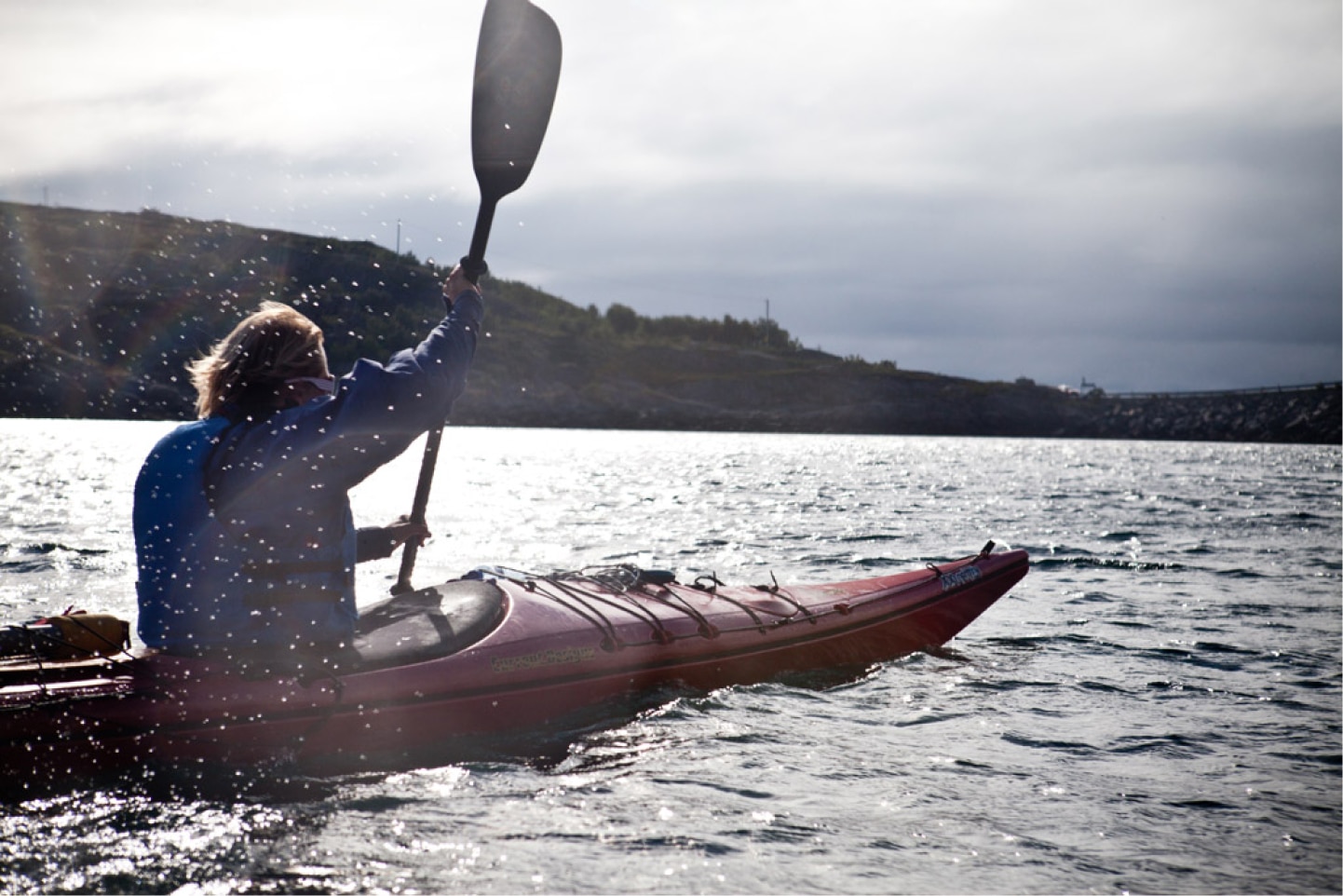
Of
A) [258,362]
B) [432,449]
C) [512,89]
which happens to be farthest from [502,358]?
[258,362]

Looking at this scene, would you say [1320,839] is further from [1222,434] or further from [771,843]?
[1222,434]

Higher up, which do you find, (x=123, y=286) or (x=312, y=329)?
(x=123, y=286)

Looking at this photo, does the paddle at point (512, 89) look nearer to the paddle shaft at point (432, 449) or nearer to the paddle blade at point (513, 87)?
the paddle blade at point (513, 87)

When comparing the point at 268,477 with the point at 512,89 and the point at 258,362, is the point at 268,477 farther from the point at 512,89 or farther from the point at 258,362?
the point at 512,89

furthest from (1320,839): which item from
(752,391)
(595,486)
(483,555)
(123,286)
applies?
(752,391)

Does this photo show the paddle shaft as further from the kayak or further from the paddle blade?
the paddle blade

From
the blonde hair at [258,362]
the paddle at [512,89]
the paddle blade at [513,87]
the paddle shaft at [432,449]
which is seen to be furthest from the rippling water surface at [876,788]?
the paddle blade at [513,87]

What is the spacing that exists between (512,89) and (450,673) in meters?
3.10

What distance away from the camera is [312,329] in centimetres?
347

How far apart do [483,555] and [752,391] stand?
75173 millimetres

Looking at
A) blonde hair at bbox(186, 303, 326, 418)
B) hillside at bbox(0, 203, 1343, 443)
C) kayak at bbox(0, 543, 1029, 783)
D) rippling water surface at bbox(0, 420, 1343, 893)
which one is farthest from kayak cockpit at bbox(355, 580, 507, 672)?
hillside at bbox(0, 203, 1343, 443)

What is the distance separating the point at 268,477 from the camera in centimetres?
327

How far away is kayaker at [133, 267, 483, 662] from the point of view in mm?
3258

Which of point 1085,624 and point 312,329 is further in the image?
point 1085,624
